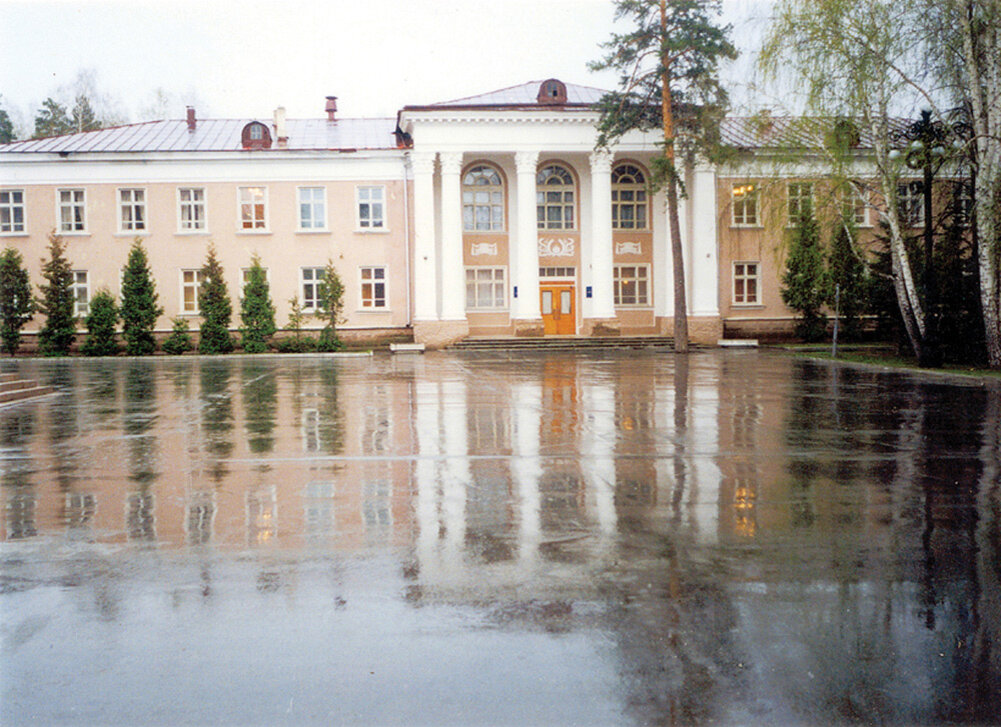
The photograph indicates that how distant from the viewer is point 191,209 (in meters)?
38.3

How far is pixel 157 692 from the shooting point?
11.7ft

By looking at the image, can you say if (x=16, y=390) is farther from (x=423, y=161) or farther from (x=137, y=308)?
(x=423, y=161)

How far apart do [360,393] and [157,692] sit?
1373 cm

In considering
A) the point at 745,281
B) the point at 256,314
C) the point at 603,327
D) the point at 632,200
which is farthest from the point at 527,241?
the point at 256,314

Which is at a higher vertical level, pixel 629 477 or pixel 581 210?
pixel 581 210

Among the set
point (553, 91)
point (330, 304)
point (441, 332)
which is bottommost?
point (441, 332)

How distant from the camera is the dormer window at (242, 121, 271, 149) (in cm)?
3875

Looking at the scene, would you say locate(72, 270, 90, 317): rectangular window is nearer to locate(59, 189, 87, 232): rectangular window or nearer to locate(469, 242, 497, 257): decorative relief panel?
locate(59, 189, 87, 232): rectangular window

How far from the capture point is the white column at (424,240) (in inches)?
1458

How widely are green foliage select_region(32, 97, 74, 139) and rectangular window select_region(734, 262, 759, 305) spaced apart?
155ft

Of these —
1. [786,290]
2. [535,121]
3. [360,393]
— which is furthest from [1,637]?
[786,290]

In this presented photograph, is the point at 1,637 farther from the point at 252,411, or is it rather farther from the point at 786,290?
the point at 786,290

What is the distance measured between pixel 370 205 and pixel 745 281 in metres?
18.2

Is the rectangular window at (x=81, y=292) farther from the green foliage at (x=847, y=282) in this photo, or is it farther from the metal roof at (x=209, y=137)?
the green foliage at (x=847, y=282)
